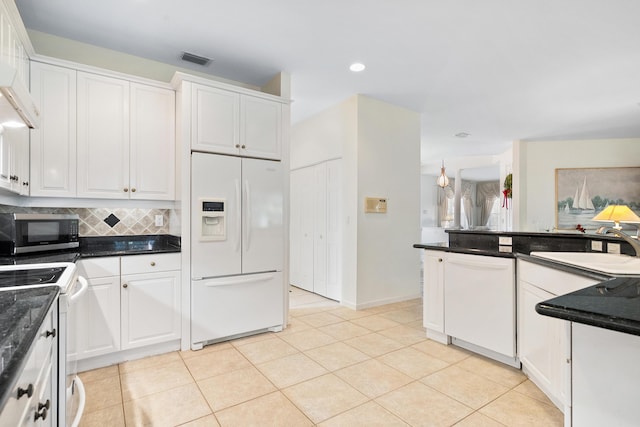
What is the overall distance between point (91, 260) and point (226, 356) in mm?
1287

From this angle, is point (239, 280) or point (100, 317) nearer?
point (100, 317)

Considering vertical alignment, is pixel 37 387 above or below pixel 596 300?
below

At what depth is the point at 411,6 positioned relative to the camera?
2445 mm

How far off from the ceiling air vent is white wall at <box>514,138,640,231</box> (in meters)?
6.14

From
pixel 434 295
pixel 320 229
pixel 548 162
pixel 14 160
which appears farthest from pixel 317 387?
pixel 548 162

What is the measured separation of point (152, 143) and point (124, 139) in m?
0.22

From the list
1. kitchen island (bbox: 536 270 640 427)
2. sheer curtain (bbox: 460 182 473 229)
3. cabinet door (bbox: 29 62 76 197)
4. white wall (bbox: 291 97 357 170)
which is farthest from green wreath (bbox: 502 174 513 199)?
cabinet door (bbox: 29 62 76 197)

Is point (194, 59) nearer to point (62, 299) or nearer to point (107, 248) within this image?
point (107, 248)

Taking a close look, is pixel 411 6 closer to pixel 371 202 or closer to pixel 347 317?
pixel 371 202

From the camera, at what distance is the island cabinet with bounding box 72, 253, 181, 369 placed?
248 cm

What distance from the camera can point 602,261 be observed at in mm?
2018

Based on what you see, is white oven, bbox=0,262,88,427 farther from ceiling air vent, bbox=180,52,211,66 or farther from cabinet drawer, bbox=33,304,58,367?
ceiling air vent, bbox=180,52,211,66

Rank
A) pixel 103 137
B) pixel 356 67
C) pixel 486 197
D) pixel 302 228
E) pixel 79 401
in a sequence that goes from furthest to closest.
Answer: pixel 486 197, pixel 302 228, pixel 356 67, pixel 103 137, pixel 79 401

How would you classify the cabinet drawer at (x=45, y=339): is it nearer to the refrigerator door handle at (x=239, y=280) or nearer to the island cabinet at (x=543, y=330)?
the refrigerator door handle at (x=239, y=280)
